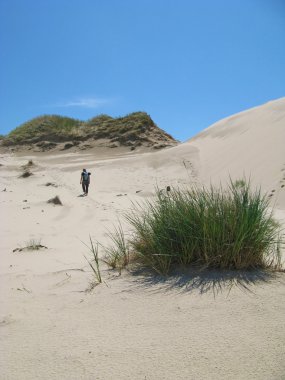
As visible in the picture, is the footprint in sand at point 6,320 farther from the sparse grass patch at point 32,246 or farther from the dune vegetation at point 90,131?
the dune vegetation at point 90,131

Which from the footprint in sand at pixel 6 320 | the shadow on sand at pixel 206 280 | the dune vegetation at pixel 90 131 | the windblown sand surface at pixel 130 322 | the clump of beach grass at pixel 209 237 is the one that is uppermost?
the dune vegetation at pixel 90 131

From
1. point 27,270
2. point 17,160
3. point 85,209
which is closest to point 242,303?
point 27,270

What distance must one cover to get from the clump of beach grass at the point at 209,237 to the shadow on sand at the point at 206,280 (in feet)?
0.26

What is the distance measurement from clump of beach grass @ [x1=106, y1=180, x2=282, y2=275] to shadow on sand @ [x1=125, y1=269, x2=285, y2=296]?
81mm

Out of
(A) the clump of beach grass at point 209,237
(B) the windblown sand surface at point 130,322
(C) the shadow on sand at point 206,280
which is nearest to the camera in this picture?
(B) the windblown sand surface at point 130,322

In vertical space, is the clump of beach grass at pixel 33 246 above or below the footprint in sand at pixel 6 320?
above

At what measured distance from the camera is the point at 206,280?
3.13 meters

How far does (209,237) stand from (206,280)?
398 millimetres

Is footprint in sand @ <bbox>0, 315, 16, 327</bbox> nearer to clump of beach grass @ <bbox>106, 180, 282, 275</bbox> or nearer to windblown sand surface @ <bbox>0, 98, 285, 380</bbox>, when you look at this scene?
windblown sand surface @ <bbox>0, 98, 285, 380</bbox>

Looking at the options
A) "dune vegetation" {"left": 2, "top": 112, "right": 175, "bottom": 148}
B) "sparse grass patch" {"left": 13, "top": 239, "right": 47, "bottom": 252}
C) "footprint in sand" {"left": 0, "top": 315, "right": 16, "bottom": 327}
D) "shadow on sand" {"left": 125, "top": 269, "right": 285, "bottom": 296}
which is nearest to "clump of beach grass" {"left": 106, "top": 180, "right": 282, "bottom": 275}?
"shadow on sand" {"left": 125, "top": 269, "right": 285, "bottom": 296}

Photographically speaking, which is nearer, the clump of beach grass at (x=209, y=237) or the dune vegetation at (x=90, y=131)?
the clump of beach grass at (x=209, y=237)

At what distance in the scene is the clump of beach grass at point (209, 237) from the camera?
333 cm

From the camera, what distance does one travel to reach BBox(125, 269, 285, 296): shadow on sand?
3.01 metres

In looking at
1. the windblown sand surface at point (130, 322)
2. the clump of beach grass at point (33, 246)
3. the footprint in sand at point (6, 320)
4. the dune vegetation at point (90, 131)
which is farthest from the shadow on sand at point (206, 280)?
the dune vegetation at point (90, 131)
